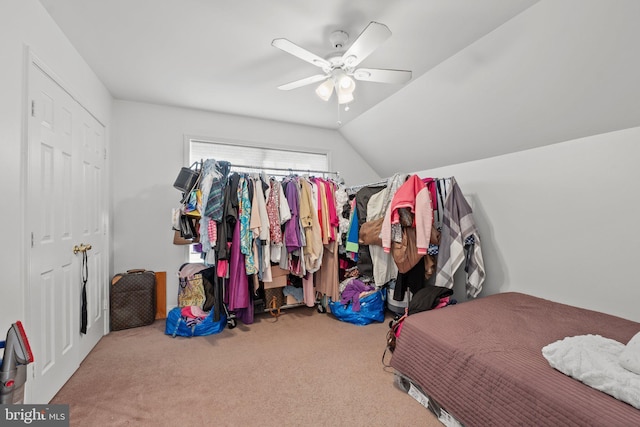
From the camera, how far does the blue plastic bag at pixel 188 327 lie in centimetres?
→ 258

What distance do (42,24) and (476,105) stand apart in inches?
129

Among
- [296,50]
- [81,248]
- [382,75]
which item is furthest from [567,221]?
[81,248]

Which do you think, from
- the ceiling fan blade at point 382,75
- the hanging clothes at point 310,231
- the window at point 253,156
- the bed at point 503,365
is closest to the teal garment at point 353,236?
the hanging clothes at point 310,231

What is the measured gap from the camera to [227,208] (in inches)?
99.2

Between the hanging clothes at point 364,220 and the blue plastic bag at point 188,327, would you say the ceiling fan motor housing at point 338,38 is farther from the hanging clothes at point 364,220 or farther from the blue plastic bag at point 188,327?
the blue plastic bag at point 188,327

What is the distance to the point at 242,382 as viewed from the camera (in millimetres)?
1900

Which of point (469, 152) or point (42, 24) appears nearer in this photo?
point (42, 24)

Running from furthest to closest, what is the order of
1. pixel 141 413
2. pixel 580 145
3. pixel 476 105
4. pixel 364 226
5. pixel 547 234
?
pixel 364 226 → pixel 476 105 → pixel 547 234 → pixel 580 145 → pixel 141 413

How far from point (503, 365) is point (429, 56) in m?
2.23

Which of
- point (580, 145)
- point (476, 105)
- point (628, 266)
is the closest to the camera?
point (628, 266)

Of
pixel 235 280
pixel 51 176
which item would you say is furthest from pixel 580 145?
pixel 51 176

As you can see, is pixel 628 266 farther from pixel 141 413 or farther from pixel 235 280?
pixel 141 413

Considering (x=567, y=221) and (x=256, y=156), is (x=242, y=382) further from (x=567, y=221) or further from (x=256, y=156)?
(x=567, y=221)

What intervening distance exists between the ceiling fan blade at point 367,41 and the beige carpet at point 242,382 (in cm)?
221
